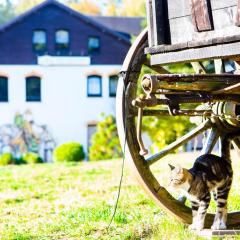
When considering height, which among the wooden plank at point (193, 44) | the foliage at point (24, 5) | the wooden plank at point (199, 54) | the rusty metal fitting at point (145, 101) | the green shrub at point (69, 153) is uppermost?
the foliage at point (24, 5)

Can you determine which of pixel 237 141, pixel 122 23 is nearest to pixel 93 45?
pixel 122 23

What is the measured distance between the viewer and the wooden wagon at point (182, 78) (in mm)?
5703

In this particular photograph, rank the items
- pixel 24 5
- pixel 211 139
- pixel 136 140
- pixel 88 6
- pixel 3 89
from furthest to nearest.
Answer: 1. pixel 24 5
2. pixel 88 6
3. pixel 3 89
4. pixel 211 139
5. pixel 136 140

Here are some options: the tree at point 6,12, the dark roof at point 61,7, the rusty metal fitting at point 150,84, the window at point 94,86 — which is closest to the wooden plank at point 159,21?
the rusty metal fitting at point 150,84

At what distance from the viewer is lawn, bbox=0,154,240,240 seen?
6.95m

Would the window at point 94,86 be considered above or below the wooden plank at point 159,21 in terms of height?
above

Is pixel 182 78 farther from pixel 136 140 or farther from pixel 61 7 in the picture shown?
pixel 61 7

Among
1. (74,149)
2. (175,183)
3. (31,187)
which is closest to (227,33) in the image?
(175,183)

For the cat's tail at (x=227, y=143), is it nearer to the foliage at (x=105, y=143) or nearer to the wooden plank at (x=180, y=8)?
the wooden plank at (x=180, y=8)

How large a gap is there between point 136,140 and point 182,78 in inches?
46.5

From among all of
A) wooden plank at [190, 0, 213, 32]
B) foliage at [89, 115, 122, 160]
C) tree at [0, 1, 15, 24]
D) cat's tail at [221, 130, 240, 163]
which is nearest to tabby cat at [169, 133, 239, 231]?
cat's tail at [221, 130, 240, 163]

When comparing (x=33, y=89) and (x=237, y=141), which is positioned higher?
(x=33, y=89)

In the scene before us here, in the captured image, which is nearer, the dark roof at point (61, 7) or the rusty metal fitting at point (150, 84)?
the rusty metal fitting at point (150, 84)

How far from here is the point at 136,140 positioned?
22.1ft
